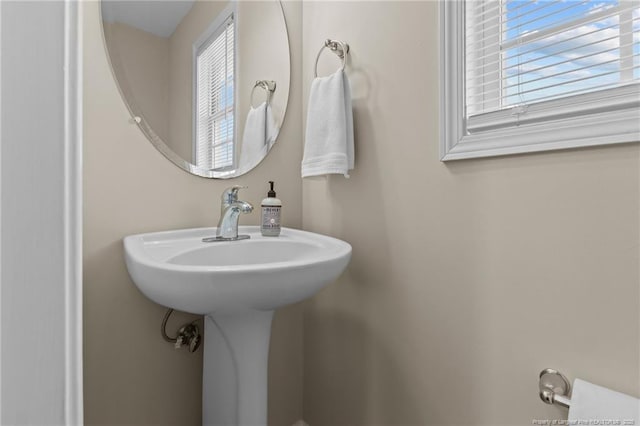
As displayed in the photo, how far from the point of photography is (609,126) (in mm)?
683

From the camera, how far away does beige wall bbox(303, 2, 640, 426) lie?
70cm

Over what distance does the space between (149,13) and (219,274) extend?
3.13 ft

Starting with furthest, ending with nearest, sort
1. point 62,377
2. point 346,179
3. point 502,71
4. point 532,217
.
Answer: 1. point 346,179
2. point 502,71
3. point 532,217
4. point 62,377

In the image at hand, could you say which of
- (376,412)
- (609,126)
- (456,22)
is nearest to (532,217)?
(609,126)

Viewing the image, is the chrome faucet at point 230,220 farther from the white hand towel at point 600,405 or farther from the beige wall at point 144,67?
the white hand towel at point 600,405

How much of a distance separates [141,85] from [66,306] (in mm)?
1032

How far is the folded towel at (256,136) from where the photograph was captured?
1.29m

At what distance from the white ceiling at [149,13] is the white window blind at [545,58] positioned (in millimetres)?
924

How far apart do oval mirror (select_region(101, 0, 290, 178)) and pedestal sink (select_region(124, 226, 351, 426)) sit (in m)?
0.31

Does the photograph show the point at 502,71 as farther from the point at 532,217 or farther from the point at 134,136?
the point at 134,136

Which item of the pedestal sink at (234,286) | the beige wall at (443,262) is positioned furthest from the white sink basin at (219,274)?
the beige wall at (443,262)

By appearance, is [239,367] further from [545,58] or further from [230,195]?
[545,58]

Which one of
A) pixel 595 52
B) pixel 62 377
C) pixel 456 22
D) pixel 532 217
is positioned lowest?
pixel 62 377

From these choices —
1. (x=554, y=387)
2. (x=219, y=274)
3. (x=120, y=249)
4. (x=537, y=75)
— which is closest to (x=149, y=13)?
(x=120, y=249)
